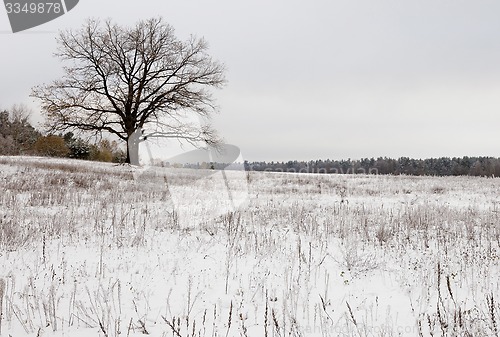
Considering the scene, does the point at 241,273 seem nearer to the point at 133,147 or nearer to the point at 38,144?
the point at 133,147

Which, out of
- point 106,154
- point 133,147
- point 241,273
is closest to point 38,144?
point 106,154

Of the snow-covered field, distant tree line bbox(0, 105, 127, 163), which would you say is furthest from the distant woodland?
the snow-covered field

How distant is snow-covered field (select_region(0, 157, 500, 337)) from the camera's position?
3223 millimetres

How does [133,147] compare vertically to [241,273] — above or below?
above

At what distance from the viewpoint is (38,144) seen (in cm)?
5319

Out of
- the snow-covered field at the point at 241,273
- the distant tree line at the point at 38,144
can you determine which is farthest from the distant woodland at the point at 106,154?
the snow-covered field at the point at 241,273

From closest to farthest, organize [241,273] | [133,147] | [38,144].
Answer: [241,273]
[133,147]
[38,144]

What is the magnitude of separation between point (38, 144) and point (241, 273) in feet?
194

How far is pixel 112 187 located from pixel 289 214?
240 inches

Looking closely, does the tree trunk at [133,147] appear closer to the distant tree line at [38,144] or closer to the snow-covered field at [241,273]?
the snow-covered field at [241,273]

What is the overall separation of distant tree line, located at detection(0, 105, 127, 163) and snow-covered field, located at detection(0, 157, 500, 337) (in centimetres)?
3725

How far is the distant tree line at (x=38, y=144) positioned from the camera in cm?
4506

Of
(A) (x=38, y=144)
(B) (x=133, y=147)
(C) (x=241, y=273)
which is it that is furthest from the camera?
(A) (x=38, y=144)

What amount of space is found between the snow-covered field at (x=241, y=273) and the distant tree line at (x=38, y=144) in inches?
1467
